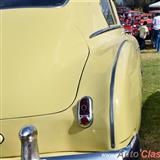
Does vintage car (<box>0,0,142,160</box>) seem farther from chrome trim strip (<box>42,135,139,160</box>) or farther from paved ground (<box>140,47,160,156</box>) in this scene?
paved ground (<box>140,47,160,156</box>)

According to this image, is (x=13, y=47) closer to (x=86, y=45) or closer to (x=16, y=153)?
(x=86, y=45)

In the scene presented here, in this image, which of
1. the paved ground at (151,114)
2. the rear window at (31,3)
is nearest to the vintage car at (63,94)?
the rear window at (31,3)

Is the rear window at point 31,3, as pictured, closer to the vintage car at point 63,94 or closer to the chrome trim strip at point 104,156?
the vintage car at point 63,94

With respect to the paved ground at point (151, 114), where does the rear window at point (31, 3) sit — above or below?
above

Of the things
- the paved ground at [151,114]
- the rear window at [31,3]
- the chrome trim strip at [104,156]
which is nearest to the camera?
the chrome trim strip at [104,156]

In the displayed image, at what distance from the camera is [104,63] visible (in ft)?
9.30

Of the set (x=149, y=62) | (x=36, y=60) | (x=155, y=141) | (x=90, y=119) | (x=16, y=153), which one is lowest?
(x=149, y=62)

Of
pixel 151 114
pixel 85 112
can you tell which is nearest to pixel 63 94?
pixel 85 112

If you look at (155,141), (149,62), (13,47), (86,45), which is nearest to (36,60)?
(13,47)

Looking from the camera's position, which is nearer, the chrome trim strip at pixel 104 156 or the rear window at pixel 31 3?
the chrome trim strip at pixel 104 156

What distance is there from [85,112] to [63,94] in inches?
9.2

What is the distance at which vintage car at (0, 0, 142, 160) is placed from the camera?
2.46 meters

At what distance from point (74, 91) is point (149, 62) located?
9244 millimetres

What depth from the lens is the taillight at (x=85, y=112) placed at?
8.16 ft
